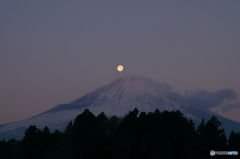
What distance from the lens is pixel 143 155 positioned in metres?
88.4

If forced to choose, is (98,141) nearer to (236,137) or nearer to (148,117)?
(148,117)

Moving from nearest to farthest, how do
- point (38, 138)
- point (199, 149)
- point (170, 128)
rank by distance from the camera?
1. point (199, 149)
2. point (170, 128)
3. point (38, 138)

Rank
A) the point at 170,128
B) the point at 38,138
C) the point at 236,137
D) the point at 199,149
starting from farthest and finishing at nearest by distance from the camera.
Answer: the point at 38,138 < the point at 236,137 < the point at 170,128 < the point at 199,149

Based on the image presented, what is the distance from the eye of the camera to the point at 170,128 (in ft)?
286

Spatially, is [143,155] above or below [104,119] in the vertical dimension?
below

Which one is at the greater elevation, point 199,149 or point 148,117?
point 148,117

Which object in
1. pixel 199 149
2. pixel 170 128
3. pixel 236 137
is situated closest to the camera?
pixel 199 149

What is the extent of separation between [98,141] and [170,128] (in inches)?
524

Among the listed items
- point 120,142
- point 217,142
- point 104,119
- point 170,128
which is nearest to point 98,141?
point 120,142

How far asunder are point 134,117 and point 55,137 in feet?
107

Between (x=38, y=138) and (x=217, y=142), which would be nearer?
(x=217, y=142)

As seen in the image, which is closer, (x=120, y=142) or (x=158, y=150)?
(x=158, y=150)

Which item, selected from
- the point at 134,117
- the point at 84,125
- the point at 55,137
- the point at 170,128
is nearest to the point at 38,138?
the point at 55,137

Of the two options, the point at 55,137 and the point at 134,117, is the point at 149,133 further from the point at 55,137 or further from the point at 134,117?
the point at 55,137
